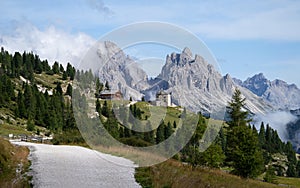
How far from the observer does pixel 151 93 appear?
19.4m

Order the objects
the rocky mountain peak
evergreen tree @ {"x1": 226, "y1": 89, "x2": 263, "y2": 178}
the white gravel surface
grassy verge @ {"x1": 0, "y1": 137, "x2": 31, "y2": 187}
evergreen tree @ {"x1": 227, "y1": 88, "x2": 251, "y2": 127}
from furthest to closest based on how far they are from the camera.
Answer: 1. evergreen tree @ {"x1": 227, "y1": 88, "x2": 251, "y2": 127}
2. evergreen tree @ {"x1": 226, "y1": 89, "x2": 263, "y2": 178}
3. the white gravel surface
4. the rocky mountain peak
5. grassy verge @ {"x1": 0, "y1": 137, "x2": 31, "y2": 187}

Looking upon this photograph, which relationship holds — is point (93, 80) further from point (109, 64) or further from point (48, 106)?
point (48, 106)

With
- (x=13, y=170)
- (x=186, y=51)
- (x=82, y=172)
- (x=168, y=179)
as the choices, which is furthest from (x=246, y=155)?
(x=186, y=51)

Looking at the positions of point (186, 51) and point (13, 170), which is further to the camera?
point (13, 170)

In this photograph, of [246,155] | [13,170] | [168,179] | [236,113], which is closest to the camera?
[168,179]

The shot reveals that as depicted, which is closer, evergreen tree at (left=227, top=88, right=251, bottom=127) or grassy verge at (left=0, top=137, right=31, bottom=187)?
grassy verge at (left=0, top=137, right=31, bottom=187)

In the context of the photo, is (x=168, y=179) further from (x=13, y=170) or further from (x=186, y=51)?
(x=13, y=170)

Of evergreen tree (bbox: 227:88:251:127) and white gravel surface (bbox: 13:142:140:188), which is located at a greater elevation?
evergreen tree (bbox: 227:88:251:127)

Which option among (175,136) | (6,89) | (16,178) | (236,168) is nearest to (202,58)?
(175,136)

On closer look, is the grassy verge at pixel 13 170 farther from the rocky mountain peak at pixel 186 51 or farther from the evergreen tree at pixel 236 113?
the evergreen tree at pixel 236 113

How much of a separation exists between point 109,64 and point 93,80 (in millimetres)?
2968

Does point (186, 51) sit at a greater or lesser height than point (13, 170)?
greater

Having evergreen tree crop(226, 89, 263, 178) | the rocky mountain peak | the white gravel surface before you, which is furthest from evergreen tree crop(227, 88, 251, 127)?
the rocky mountain peak

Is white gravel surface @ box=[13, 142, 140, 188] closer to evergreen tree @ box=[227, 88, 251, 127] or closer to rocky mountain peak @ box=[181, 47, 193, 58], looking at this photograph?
rocky mountain peak @ box=[181, 47, 193, 58]
